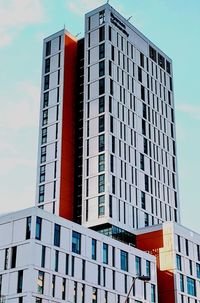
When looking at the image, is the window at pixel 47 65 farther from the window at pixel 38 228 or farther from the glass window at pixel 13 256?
the glass window at pixel 13 256

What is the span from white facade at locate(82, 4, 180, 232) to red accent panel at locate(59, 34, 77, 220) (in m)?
3.62

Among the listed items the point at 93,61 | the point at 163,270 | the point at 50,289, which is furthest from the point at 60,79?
the point at 50,289

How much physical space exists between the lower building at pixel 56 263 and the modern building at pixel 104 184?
139mm

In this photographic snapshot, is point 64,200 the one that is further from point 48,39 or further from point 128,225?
point 48,39

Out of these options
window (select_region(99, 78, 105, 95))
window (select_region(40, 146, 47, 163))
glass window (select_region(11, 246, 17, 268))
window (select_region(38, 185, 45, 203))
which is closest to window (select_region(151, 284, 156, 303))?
glass window (select_region(11, 246, 17, 268))

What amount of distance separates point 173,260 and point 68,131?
108 ft

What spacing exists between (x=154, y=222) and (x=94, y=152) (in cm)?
1803

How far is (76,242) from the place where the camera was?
280ft

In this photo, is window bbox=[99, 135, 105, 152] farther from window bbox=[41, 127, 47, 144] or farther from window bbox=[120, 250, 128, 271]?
window bbox=[120, 250, 128, 271]

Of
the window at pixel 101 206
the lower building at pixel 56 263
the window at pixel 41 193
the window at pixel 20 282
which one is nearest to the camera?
the window at pixel 20 282

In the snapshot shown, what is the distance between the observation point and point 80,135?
386 ft

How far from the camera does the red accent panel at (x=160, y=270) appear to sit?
99.0 m

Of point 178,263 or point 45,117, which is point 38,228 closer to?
point 178,263

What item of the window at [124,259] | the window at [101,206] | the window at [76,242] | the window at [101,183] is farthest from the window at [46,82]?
the window at [76,242]
